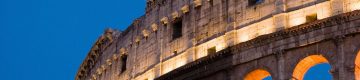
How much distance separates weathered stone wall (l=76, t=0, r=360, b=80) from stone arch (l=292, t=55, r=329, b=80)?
0.34 metres

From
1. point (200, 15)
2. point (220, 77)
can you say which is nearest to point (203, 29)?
point (200, 15)

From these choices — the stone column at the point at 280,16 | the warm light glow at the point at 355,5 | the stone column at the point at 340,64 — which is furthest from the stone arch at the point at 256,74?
the warm light glow at the point at 355,5

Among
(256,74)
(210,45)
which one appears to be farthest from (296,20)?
(210,45)

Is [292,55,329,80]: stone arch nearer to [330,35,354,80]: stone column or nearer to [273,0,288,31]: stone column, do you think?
[330,35,354,80]: stone column

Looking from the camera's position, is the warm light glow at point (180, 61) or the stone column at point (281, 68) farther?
the warm light glow at point (180, 61)

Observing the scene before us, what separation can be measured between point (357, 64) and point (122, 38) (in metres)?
22.1

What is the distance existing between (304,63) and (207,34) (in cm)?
750

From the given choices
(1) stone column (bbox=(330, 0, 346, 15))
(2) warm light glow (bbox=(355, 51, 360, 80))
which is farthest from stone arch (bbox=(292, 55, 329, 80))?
(1) stone column (bbox=(330, 0, 346, 15))

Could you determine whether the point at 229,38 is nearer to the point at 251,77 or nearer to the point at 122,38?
the point at 251,77

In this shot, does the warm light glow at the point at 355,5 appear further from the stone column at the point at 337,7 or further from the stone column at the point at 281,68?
the stone column at the point at 281,68

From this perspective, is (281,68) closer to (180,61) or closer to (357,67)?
(357,67)

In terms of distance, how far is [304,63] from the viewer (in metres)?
36.8

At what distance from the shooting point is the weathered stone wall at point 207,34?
124ft

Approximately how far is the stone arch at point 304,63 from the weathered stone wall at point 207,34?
1.10ft
